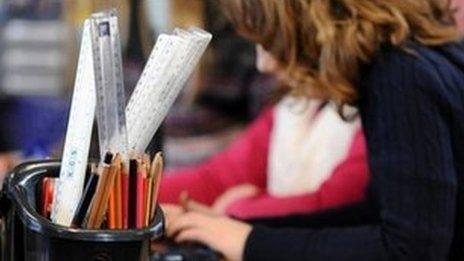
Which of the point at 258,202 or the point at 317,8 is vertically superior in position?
the point at 317,8

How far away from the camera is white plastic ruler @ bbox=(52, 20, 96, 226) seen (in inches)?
24.8

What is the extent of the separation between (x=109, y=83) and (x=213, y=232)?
1.35 feet

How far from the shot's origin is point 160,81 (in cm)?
65

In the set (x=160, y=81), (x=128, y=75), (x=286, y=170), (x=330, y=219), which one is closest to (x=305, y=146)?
(x=286, y=170)

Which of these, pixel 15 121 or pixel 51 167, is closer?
pixel 51 167

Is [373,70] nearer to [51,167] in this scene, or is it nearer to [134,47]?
Result: [51,167]

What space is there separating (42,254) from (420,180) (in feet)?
1.38

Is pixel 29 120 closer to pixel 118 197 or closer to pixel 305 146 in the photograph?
pixel 305 146

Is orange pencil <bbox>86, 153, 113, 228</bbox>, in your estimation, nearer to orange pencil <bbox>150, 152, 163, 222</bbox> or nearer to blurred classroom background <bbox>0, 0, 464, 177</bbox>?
orange pencil <bbox>150, 152, 163, 222</bbox>

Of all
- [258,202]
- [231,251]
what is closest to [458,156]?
[231,251]

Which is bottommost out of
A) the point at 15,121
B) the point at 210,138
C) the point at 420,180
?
the point at 210,138

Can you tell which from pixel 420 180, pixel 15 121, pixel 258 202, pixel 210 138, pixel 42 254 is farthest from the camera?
pixel 210 138

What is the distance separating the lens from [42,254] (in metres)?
0.61

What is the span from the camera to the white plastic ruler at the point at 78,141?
63 cm
